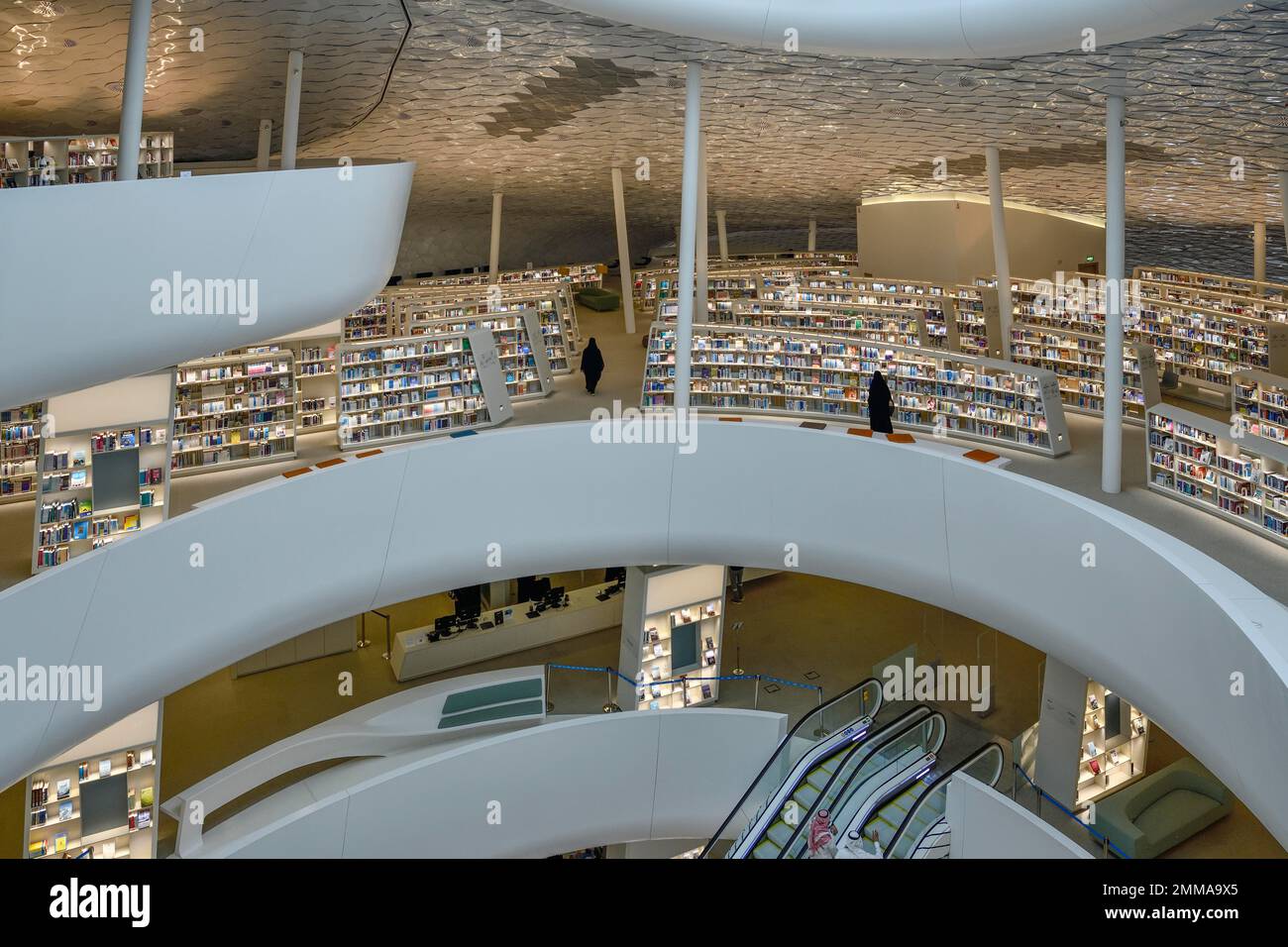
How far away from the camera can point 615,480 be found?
12.2 metres

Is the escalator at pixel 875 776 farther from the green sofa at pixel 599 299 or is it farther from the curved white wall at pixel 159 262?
the green sofa at pixel 599 299

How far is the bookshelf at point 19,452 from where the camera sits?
11.5 metres

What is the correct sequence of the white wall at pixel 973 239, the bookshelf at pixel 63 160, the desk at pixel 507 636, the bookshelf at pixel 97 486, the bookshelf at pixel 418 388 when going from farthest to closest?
the white wall at pixel 973 239 < the desk at pixel 507 636 < the bookshelf at pixel 418 388 < the bookshelf at pixel 97 486 < the bookshelf at pixel 63 160

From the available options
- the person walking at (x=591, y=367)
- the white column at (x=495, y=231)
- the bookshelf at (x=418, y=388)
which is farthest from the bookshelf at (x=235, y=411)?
the white column at (x=495, y=231)

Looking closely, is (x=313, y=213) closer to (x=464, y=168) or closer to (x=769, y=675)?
(x=769, y=675)

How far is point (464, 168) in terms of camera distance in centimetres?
1891

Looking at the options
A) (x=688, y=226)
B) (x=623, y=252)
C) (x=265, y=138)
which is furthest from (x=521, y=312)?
(x=623, y=252)

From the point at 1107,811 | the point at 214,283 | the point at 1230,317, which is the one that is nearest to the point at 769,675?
the point at 1107,811

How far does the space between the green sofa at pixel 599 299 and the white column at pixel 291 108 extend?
38.5 ft

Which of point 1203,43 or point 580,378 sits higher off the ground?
point 1203,43

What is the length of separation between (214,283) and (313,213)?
115 centimetres

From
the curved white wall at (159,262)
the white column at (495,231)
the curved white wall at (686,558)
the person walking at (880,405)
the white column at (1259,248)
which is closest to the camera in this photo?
the curved white wall at (159,262)

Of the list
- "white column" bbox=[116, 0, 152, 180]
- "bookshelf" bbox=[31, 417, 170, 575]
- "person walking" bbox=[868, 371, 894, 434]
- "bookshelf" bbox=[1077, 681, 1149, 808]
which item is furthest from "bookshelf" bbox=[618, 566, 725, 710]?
"white column" bbox=[116, 0, 152, 180]

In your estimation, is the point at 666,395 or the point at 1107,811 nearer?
the point at 1107,811
